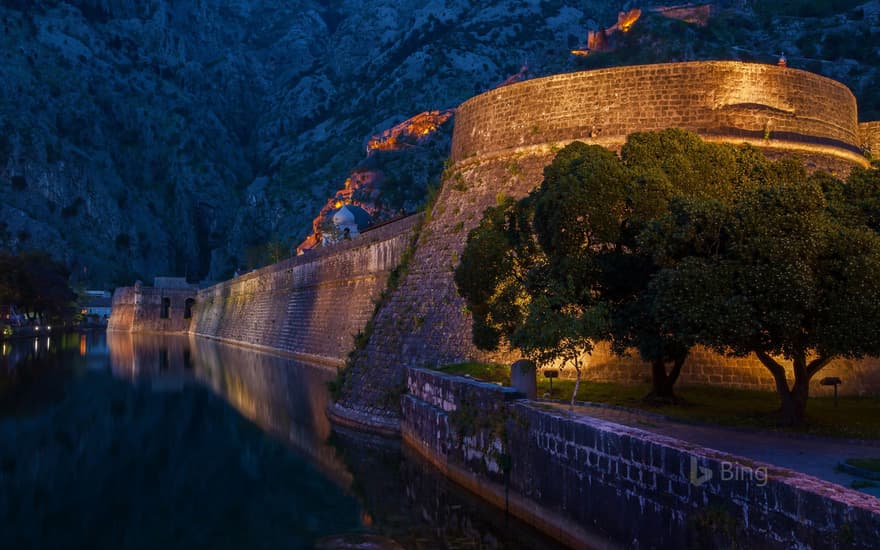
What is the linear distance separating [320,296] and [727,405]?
36.3 meters

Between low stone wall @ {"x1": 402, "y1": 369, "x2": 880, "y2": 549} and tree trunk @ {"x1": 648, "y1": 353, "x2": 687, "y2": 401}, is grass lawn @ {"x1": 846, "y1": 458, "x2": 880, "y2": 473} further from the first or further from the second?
tree trunk @ {"x1": 648, "y1": 353, "x2": 687, "y2": 401}

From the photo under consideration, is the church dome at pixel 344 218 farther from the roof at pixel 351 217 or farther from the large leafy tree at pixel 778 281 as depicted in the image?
the large leafy tree at pixel 778 281

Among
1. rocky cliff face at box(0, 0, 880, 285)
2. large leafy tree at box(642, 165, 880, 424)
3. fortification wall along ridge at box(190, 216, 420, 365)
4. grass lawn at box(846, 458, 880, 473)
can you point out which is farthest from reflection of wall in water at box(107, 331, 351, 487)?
rocky cliff face at box(0, 0, 880, 285)

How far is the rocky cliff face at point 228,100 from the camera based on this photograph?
401 feet

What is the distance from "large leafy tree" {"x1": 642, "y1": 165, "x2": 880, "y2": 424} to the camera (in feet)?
38.0

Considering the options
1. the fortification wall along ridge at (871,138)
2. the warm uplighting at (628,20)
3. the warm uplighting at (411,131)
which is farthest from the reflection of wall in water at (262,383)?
the warm uplighting at (628,20)

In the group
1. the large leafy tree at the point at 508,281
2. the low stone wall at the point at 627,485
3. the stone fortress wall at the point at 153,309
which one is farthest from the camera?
the stone fortress wall at the point at 153,309

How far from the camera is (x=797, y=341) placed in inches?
492

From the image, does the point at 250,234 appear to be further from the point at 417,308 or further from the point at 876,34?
the point at 417,308

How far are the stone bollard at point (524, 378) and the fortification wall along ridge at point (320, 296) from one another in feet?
50.6

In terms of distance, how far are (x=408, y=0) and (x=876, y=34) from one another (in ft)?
375

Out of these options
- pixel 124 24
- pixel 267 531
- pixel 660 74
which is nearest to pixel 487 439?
pixel 267 531

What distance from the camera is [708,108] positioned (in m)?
22.3

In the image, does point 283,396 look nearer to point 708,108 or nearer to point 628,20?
point 708,108
